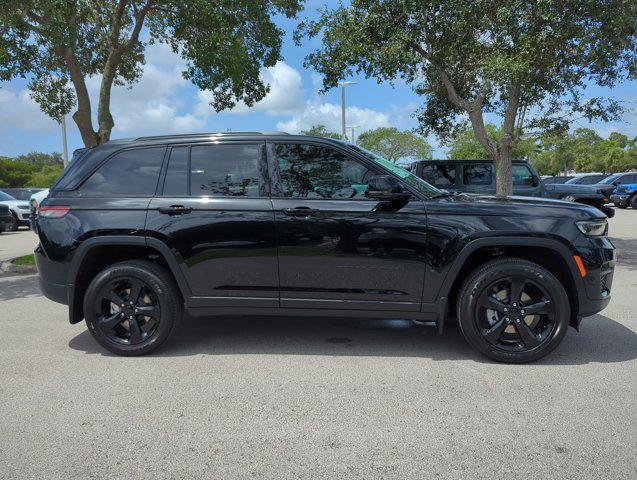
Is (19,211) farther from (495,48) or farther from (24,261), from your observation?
(495,48)

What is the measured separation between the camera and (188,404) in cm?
318

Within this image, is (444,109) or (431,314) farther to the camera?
(444,109)

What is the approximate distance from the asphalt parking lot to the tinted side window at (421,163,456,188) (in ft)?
20.9

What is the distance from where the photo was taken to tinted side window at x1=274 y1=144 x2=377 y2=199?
3.91 metres

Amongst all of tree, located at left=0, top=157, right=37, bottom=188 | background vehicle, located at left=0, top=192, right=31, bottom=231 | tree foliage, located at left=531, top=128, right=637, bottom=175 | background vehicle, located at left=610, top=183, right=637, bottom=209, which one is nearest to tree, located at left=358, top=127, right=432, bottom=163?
tree foliage, located at left=531, top=128, right=637, bottom=175

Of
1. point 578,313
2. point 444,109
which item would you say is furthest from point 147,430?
point 444,109

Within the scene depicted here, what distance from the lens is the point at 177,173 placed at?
4.05 metres

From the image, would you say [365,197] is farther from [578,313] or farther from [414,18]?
[414,18]

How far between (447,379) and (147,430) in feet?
6.93

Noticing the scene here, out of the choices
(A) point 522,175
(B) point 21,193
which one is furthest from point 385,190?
(B) point 21,193

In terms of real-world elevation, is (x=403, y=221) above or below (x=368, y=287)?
above

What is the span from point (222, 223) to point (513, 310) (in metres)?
2.44

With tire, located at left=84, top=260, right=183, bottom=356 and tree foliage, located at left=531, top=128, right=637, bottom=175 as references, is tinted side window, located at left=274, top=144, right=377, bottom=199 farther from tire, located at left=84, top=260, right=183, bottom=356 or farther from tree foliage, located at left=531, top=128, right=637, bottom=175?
A: tree foliage, located at left=531, top=128, right=637, bottom=175

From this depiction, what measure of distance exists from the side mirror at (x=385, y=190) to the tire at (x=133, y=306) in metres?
1.87
